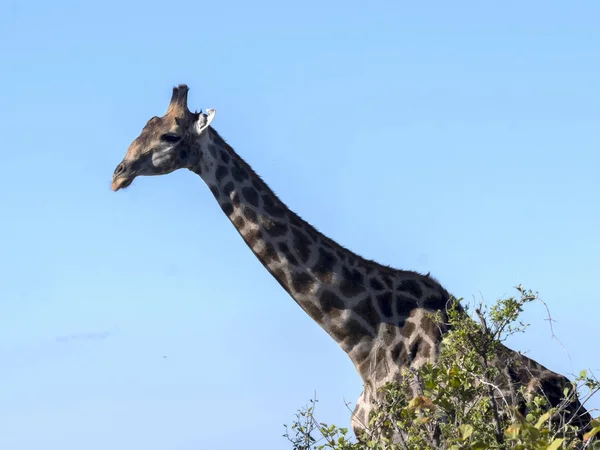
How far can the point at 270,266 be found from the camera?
1424 cm

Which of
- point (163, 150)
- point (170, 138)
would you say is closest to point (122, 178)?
point (163, 150)

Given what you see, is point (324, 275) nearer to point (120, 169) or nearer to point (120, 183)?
point (120, 183)

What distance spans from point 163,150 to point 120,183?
31.1 inches

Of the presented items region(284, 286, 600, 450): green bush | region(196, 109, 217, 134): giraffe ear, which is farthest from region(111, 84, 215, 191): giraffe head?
region(284, 286, 600, 450): green bush

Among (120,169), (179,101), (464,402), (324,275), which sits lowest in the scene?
(464,402)

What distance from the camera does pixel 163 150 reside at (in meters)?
15.2

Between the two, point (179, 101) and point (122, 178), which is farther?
point (179, 101)

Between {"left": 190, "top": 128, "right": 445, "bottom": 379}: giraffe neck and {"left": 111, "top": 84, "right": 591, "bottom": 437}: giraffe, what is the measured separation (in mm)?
13

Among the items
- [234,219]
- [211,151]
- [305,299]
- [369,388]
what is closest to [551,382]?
[369,388]

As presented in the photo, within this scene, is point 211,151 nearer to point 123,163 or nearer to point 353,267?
point 123,163

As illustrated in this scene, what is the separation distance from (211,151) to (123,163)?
1.31m

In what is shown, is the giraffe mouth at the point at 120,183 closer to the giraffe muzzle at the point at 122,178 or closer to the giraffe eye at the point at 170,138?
the giraffe muzzle at the point at 122,178

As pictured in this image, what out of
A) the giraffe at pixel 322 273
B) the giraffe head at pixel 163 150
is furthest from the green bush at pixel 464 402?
the giraffe head at pixel 163 150

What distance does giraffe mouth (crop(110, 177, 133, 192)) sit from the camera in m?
15.2
